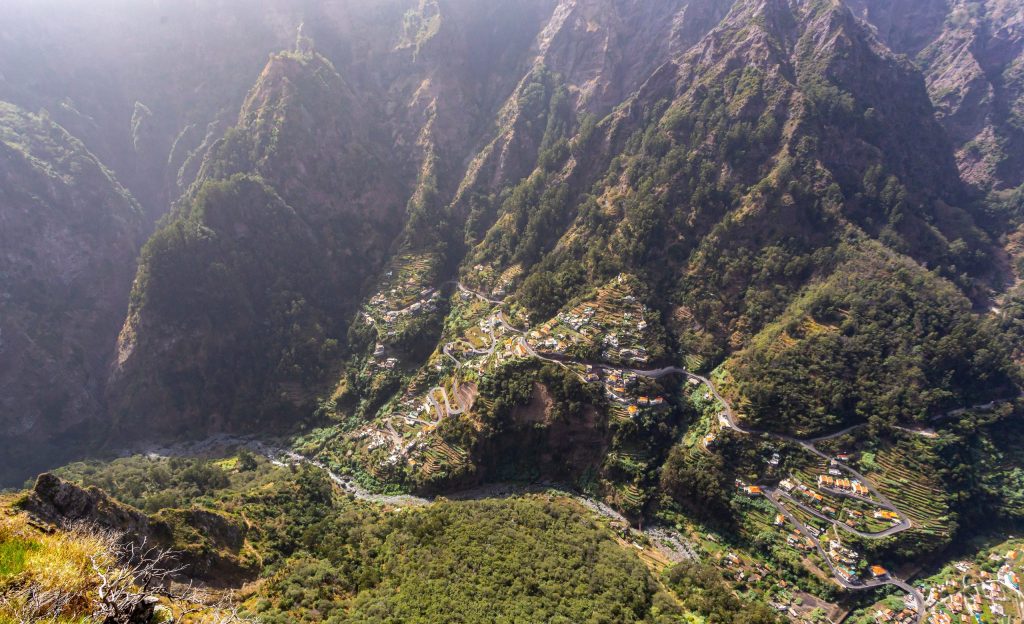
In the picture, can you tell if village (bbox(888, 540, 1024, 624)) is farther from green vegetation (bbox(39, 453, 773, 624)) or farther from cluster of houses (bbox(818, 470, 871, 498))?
green vegetation (bbox(39, 453, 773, 624))

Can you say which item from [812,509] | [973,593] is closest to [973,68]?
[812,509]

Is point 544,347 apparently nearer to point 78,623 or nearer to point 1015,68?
point 78,623

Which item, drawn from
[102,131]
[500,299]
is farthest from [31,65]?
[500,299]

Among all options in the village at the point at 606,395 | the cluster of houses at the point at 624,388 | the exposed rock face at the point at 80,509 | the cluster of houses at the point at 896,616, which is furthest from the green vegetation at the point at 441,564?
the cluster of houses at the point at 624,388

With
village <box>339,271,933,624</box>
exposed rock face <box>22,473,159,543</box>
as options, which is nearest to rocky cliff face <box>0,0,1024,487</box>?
village <box>339,271,933,624</box>

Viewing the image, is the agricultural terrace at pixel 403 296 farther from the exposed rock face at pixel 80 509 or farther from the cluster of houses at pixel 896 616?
the cluster of houses at pixel 896 616

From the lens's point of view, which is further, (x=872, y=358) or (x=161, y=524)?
(x=872, y=358)

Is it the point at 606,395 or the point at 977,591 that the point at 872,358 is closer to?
the point at 977,591

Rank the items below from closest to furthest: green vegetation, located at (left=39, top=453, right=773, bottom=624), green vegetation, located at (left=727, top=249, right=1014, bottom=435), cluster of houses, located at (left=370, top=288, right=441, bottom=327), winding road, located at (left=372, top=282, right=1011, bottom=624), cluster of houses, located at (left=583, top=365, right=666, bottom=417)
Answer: green vegetation, located at (left=39, top=453, right=773, bottom=624)
winding road, located at (left=372, top=282, right=1011, bottom=624)
green vegetation, located at (left=727, top=249, right=1014, bottom=435)
cluster of houses, located at (left=583, top=365, right=666, bottom=417)
cluster of houses, located at (left=370, top=288, right=441, bottom=327)

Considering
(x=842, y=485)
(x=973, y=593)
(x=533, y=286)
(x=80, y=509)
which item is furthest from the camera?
(x=533, y=286)
